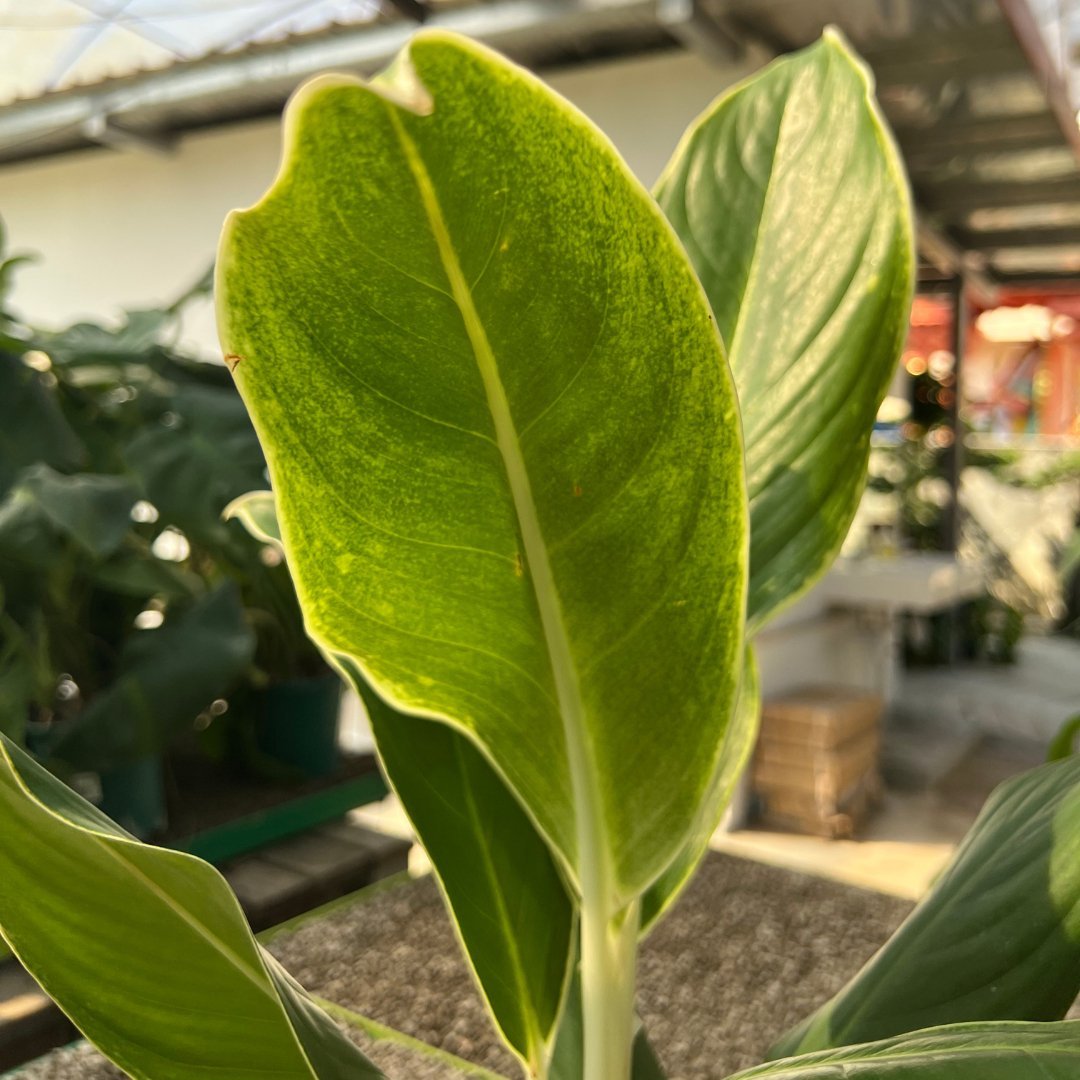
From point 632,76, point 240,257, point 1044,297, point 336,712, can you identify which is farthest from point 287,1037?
point 1044,297

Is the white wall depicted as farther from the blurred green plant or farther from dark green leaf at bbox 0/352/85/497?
dark green leaf at bbox 0/352/85/497

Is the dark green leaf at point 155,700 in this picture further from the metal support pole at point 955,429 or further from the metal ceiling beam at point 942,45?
the metal support pole at point 955,429

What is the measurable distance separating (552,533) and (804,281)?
19 centimetres

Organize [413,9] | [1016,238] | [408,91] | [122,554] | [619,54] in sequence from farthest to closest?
[1016,238] < [619,54] < [413,9] < [122,554] < [408,91]

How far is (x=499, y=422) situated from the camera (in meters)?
0.30

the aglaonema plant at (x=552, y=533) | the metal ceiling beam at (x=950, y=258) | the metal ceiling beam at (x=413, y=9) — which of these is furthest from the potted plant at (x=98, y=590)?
the metal ceiling beam at (x=950, y=258)

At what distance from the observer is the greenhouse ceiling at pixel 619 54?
251 cm

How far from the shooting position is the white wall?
3258mm

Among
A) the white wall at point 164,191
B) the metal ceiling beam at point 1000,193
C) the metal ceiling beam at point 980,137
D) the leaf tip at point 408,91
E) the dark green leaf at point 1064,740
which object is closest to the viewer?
the leaf tip at point 408,91

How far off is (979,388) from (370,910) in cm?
1116

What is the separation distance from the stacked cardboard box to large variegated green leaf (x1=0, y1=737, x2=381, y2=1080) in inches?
122

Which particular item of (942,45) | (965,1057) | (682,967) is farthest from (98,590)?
(942,45)

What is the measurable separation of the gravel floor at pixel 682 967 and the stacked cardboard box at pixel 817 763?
2.51 metres

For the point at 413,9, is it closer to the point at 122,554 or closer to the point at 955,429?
the point at 122,554
